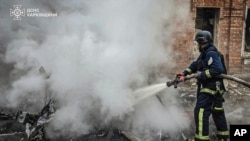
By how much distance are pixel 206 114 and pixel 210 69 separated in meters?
0.69

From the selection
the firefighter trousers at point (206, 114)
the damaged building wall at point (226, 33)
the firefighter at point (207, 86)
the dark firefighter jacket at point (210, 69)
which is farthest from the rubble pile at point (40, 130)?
the damaged building wall at point (226, 33)

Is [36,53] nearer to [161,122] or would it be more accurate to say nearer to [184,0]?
[161,122]

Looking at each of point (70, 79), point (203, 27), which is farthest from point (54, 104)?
point (203, 27)

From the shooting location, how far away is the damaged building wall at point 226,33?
10.0 m

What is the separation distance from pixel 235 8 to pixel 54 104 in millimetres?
6325

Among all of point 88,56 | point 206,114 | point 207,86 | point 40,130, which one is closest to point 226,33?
point 207,86

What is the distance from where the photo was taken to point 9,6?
8.49 m

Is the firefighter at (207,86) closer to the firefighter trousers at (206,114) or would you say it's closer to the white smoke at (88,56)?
the firefighter trousers at (206,114)

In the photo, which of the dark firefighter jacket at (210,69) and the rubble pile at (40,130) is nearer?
the dark firefighter jacket at (210,69)

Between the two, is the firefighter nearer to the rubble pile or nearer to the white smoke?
the rubble pile

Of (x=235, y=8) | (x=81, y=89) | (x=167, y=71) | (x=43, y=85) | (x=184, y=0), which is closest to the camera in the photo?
(x=81, y=89)

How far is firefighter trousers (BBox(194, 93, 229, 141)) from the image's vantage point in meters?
5.66

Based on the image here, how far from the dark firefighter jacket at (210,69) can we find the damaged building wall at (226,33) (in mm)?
4065

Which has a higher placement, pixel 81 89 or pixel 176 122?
pixel 81 89
